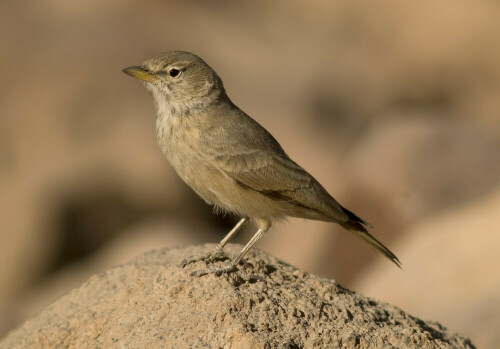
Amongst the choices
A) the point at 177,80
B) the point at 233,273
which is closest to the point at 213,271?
the point at 233,273

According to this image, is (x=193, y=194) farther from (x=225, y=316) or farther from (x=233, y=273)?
(x=225, y=316)

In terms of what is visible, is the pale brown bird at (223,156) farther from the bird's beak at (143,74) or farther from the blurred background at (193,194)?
the blurred background at (193,194)

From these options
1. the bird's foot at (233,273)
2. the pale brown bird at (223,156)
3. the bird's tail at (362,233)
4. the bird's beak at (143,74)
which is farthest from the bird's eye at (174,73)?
the bird's foot at (233,273)

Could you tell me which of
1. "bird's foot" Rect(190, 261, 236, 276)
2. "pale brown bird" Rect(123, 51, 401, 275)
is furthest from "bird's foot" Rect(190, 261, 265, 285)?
"pale brown bird" Rect(123, 51, 401, 275)

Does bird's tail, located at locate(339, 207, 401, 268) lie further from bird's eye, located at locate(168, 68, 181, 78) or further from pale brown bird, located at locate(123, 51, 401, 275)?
bird's eye, located at locate(168, 68, 181, 78)

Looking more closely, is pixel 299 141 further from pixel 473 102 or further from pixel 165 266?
pixel 165 266
